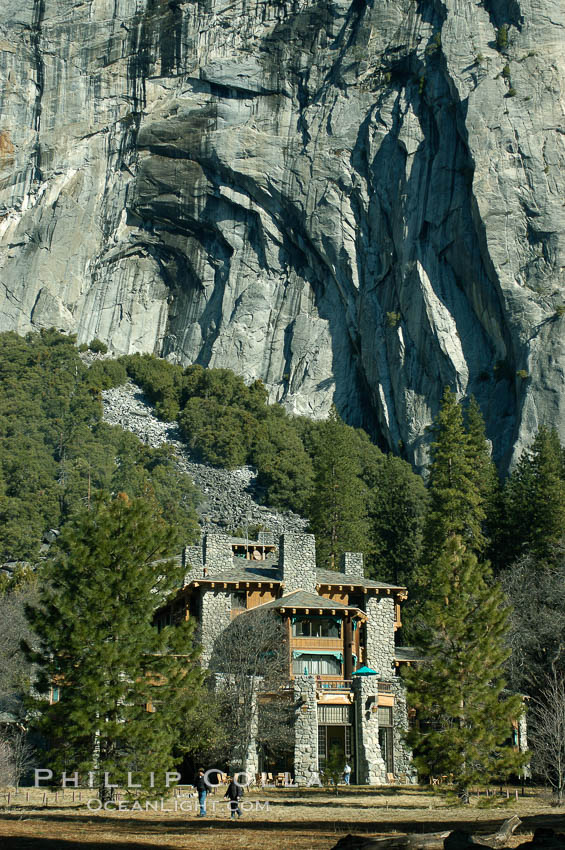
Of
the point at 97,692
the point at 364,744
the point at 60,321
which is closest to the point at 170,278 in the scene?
the point at 60,321

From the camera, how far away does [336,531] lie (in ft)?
214

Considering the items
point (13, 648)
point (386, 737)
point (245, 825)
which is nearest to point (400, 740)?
point (386, 737)

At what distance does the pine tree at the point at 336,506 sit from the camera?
208 ft

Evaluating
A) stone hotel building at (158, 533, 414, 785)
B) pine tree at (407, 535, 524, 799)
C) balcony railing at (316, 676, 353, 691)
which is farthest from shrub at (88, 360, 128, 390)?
pine tree at (407, 535, 524, 799)

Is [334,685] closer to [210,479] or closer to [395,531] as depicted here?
[395,531]

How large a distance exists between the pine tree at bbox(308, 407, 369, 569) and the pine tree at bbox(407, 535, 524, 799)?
2899 centimetres

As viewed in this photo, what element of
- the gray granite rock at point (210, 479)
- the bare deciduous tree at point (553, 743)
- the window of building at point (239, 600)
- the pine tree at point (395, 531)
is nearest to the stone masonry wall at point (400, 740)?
the bare deciduous tree at point (553, 743)

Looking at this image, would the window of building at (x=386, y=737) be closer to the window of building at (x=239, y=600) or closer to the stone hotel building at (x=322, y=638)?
the stone hotel building at (x=322, y=638)

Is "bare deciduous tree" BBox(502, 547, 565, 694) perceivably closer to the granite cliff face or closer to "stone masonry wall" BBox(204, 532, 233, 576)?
"stone masonry wall" BBox(204, 532, 233, 576)

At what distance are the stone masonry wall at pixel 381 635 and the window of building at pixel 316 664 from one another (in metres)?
1.34

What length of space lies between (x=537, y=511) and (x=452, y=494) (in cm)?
497

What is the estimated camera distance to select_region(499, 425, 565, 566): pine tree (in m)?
54.6

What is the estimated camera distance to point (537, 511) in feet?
185

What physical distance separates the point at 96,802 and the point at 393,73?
298 ft
